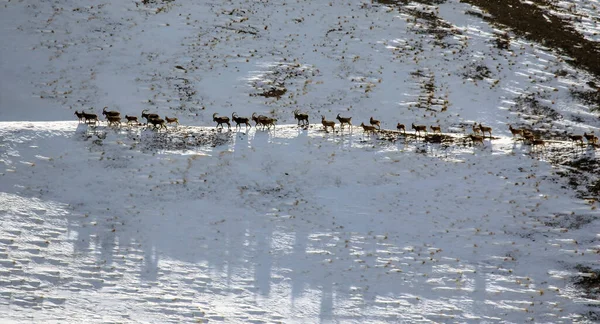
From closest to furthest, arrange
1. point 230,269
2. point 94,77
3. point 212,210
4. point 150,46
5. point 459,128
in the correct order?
point 230,269, point 212,210, point 459,128, point 94,77, point 150,46

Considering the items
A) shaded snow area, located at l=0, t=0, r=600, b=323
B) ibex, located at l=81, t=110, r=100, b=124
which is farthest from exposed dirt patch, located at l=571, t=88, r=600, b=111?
ibex, located at l=81, t=110, r=100, b=124

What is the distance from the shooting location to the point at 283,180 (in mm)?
25875

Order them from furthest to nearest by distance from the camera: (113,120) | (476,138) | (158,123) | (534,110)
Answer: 1. (534,110)
2. (476,138)
3. (158,123)
4. (113,120)

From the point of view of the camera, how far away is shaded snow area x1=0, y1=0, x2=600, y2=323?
1961 centimetres

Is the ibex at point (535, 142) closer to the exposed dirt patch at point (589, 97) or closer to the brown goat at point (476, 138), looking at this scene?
the brown goat at point (476, 138)

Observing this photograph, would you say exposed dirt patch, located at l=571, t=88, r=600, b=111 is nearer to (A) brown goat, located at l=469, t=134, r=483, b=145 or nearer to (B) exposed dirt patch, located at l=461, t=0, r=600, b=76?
(B) exposed dirt patch, located at l=461, t=0, r=600, b=76

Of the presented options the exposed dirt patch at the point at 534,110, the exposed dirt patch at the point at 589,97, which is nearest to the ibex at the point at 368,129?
the exposed dirt patch at the point at 534,110

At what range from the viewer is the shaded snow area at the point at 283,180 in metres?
19.6

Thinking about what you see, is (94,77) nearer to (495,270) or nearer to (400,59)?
(400,59)

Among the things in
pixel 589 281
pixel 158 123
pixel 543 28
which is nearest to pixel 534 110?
pixel 543 28

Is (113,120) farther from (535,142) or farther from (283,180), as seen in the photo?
(535,142)

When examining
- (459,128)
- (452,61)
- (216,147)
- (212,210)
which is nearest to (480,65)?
(452,61)

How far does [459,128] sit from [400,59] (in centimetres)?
880

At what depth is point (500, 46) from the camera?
4284 centimetres
